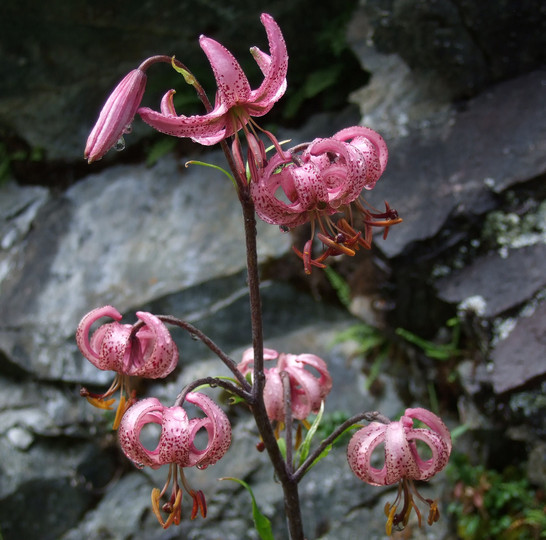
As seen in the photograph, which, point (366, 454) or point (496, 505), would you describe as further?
point (496, 505)

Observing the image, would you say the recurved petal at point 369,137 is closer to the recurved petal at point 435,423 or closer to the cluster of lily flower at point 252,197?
the cluster of lily flower at point 252,197

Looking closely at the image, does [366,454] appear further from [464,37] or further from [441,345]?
[464,37]

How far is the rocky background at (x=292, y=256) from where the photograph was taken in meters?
2.01

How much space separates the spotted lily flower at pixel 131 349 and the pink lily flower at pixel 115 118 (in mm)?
216

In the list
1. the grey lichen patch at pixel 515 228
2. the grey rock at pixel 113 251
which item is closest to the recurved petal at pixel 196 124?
the grey lichen patch at pixel 515 228

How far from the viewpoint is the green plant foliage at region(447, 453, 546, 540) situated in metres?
1.93

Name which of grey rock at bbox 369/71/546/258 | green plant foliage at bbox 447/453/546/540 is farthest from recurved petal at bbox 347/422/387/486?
green plant foliage at bbox 447/453/546/540

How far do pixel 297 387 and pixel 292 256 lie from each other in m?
1.67

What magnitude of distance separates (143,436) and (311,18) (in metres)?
2.34

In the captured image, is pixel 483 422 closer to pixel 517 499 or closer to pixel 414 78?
pixel 517 499

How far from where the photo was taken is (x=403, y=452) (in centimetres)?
76

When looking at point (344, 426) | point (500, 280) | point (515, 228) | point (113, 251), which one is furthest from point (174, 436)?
point (113, 251)

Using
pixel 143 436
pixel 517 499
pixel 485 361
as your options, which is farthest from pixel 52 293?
pixel 517 499

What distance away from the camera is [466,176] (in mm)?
2082
